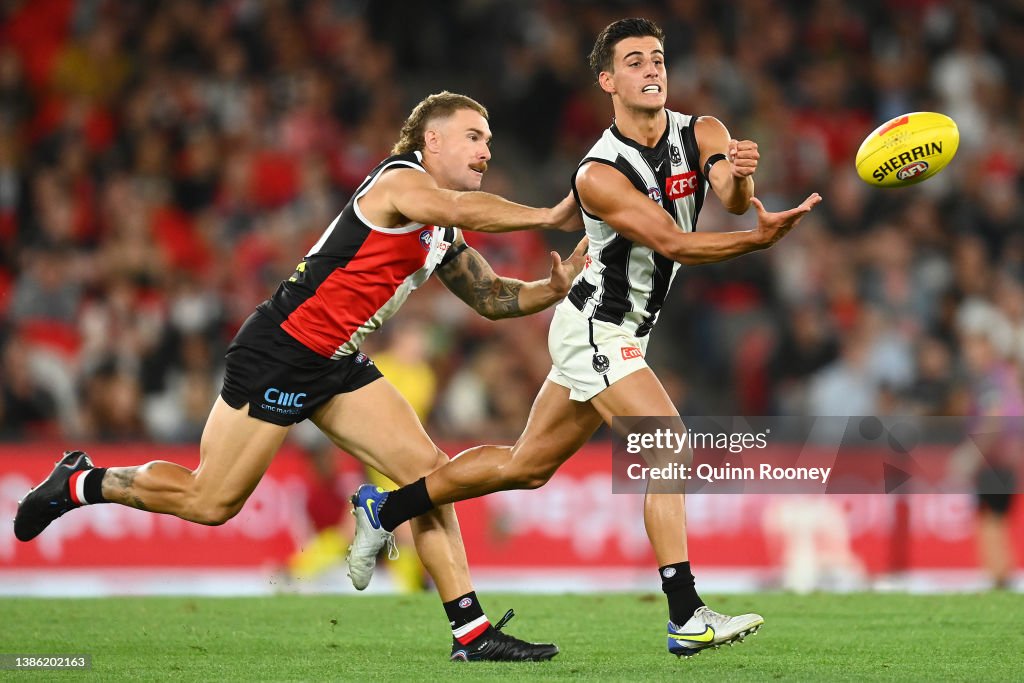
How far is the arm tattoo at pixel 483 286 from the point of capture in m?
6.85

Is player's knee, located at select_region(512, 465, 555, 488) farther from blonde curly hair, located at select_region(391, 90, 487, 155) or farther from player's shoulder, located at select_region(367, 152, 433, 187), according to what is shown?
blonde curly hair, located at select_region(391, 90, 487, 155)

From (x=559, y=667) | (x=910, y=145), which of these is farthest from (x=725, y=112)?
(x=559, y=667)

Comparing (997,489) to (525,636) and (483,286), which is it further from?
(483,286)

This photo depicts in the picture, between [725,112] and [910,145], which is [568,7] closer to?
[725,112]

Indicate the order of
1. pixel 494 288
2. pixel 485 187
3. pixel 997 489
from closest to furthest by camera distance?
1. pixel 494 288
2. pixel 997 489
3. pixel 485 187

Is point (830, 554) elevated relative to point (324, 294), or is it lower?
lower

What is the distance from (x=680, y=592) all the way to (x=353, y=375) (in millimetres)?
→ 1838

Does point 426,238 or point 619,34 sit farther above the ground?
point 619,34

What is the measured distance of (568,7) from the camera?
16844 millimetres

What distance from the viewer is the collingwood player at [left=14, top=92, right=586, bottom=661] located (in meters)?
6.43

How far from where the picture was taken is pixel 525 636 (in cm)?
716

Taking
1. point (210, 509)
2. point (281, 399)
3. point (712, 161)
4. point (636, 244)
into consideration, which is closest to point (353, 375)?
point (281, 399)

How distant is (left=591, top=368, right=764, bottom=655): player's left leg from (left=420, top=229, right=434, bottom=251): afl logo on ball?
1.10 metres

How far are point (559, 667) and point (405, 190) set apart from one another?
7.11 feet
